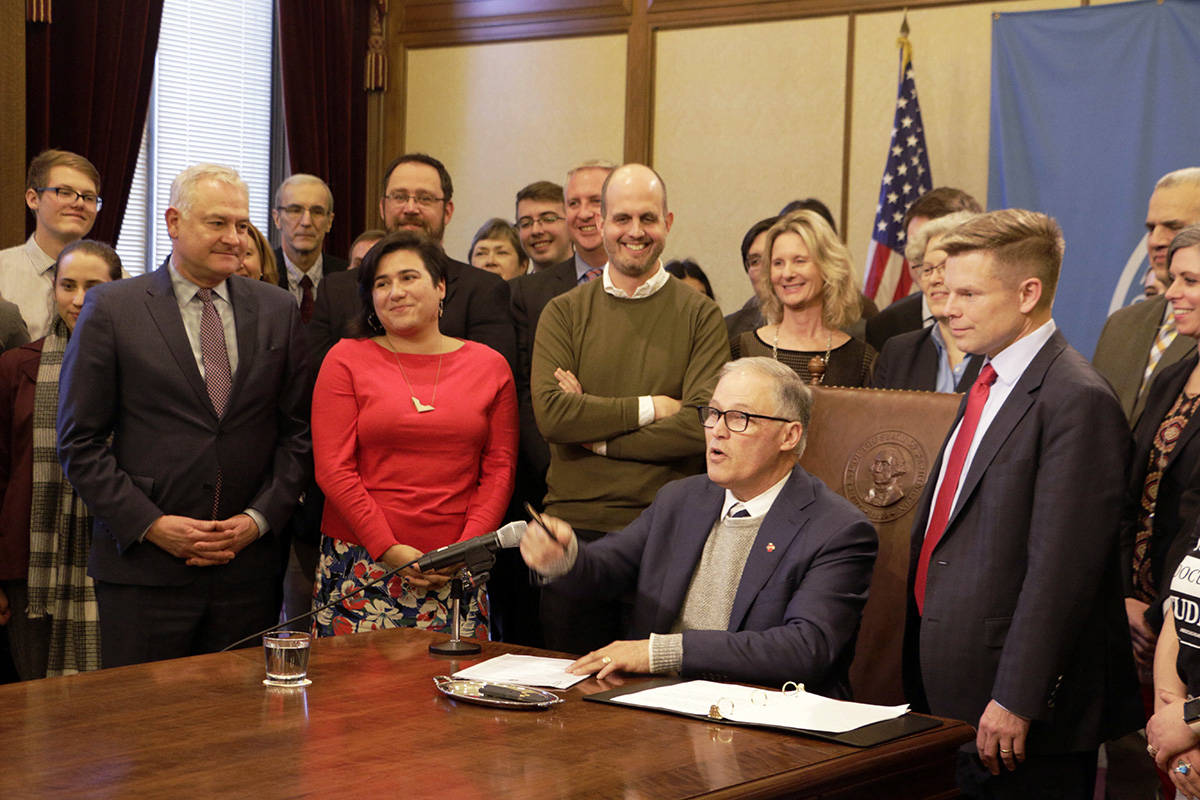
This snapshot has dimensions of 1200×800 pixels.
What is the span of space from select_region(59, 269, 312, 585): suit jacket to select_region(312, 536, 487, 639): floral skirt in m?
0.26

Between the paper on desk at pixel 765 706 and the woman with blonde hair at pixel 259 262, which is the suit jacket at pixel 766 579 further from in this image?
the woman with blonde hair at pixel 259 262

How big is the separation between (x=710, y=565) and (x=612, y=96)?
5.16 metres

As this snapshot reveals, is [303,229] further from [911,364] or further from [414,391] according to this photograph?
[911,364]

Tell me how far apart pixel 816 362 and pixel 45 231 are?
9.11ft

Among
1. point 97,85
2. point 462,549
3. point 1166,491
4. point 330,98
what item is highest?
point 330,98

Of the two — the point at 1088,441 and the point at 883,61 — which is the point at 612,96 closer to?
the point at 883,61

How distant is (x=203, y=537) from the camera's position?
11.5 feet

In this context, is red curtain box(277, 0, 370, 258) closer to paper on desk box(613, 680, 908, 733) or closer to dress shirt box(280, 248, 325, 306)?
dress shirt box(280, 248, 325, 306)

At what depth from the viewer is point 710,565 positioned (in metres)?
2.87

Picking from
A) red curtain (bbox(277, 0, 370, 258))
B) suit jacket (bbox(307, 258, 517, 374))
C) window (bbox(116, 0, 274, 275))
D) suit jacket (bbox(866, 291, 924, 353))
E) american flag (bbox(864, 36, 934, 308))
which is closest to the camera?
suit jacket (bbox(307, 258, 517, 374))

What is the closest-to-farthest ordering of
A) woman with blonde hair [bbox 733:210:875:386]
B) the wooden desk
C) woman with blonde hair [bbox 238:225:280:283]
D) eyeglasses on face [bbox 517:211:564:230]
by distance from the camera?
the wooden desk → woman with blonde hair [bbox 733:210:875:386] → woman with blonde hair [bbox 238:225:280:283] → eyeglasses on face [bbox 517:211:564:230]

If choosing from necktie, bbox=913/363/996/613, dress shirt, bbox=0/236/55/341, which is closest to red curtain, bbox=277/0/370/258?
dress shirt, bbox=0/236/55/341

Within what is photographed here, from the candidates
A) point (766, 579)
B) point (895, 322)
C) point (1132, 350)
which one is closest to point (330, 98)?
point (895, 322)

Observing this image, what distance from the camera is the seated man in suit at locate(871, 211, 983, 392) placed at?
3574 millimetres
